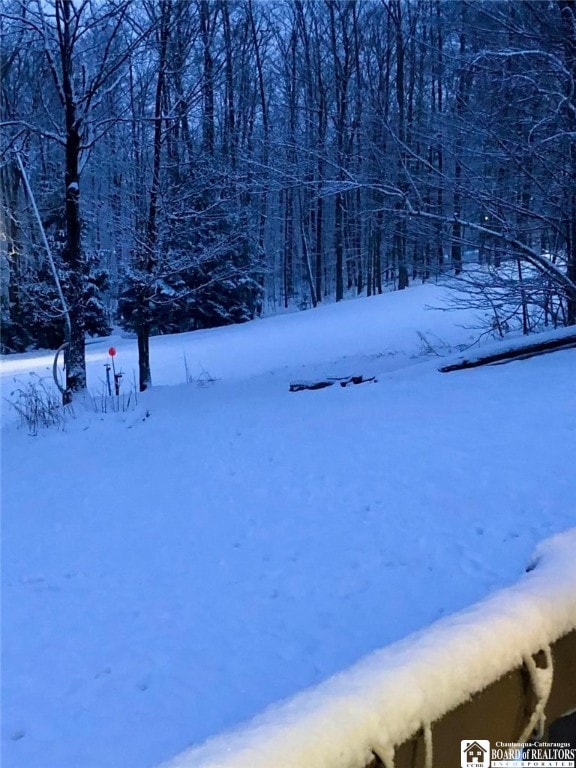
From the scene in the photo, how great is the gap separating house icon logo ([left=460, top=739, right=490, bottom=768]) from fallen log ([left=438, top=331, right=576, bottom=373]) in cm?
726

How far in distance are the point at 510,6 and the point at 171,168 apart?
6.89 m

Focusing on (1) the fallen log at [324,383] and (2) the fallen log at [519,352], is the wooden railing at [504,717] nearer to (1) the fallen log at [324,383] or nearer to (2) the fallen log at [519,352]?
(2) the fallen log at [519,352]

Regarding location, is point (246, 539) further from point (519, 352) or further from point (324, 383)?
point (519, 352)

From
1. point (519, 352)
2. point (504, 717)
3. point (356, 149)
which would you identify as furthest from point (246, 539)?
point (356, 149)

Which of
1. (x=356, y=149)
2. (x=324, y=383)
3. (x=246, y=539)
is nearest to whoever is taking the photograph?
(x=246, y=539)

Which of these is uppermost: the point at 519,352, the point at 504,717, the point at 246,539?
the point at 519,352

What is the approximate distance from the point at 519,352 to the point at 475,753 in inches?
300

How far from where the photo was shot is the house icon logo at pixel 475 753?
1.40 meters

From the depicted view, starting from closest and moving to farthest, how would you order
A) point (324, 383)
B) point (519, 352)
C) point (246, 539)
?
point (246, 539) < point (519, 352) < point (324, 383)

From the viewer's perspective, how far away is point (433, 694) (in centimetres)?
134

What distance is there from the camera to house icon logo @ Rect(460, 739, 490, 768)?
140 centimetres

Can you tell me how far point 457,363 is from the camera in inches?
334

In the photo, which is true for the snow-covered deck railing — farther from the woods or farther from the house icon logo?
the woods

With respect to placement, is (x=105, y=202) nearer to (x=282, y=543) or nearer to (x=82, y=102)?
(x=82, y=102)
